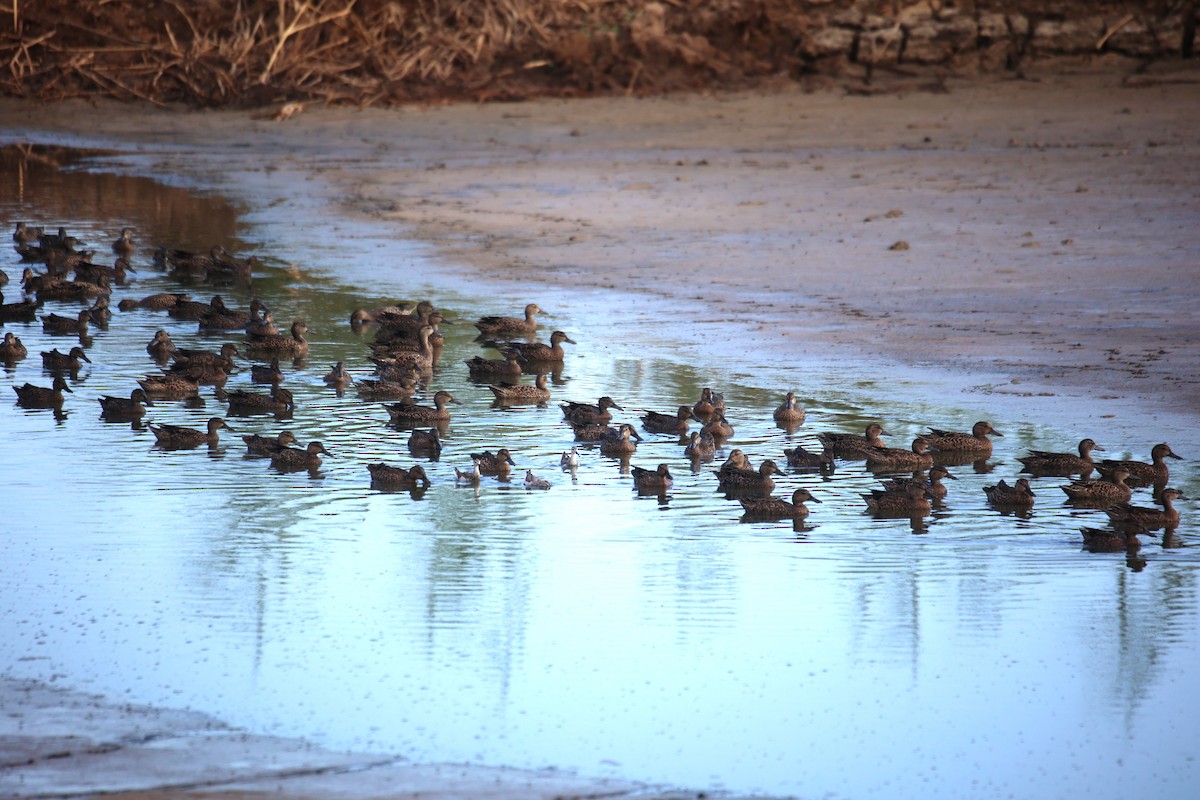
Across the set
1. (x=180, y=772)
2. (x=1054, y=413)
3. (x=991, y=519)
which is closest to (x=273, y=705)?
(x=180, y=772)

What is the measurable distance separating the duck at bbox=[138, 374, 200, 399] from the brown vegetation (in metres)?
19.4

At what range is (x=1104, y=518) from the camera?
422 inches

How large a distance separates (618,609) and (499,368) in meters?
6.53

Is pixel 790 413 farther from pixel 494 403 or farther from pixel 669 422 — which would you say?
pixel 494 403

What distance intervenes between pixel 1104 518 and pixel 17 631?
20.6 ft

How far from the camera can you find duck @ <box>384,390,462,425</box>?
13.3 metres

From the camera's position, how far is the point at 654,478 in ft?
37.0

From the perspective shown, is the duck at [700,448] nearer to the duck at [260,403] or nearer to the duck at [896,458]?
the duck at [896,458]

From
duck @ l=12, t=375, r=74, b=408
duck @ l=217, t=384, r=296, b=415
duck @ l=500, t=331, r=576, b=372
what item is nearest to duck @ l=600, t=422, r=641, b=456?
duck @ l=217, t=384, r=296, b=415

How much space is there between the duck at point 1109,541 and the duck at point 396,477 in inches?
163

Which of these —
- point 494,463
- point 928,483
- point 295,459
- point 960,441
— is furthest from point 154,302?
point 928,483

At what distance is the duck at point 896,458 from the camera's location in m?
11.8

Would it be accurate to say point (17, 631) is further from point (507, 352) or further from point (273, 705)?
point (507, 352)

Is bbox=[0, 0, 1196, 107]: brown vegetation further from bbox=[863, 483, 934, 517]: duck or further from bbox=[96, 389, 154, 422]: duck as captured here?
bbox=[863, 483, 934, 517]: duck
